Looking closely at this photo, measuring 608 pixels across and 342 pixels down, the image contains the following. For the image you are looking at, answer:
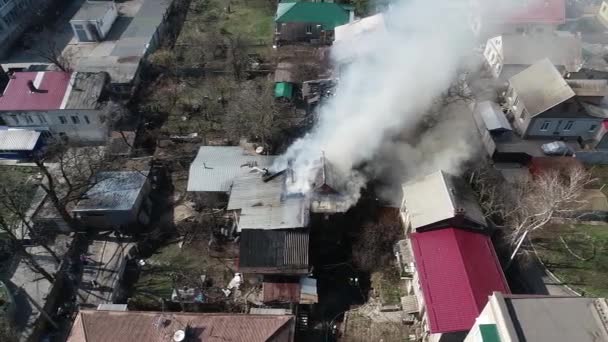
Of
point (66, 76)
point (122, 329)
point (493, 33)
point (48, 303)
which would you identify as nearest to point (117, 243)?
point (48, 303)

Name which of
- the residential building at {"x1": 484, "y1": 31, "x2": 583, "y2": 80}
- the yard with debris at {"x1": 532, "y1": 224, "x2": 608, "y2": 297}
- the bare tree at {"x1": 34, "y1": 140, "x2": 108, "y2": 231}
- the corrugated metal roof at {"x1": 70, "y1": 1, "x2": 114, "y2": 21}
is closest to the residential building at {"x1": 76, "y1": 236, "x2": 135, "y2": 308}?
the bare tree at {"x1": 34, "y1": 140, "x2": 108, "y2": 231}

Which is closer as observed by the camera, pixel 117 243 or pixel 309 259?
pixel 309 259

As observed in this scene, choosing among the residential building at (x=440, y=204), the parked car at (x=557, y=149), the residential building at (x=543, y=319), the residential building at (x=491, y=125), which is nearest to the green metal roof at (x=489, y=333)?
the residential building at (x=543, y=319)

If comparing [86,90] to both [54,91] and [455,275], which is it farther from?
[455,275]

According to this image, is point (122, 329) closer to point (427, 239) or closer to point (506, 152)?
point (427, 239)

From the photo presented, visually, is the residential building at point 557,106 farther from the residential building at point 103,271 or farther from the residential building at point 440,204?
the residential building at point 103,271

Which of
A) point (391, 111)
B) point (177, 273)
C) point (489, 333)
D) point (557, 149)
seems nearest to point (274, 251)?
point (177, 273)
